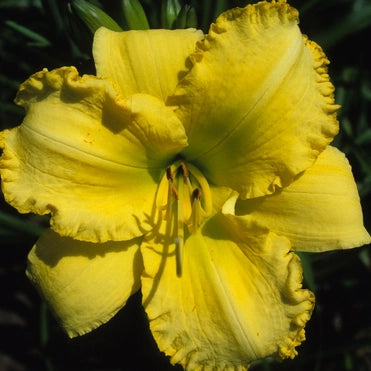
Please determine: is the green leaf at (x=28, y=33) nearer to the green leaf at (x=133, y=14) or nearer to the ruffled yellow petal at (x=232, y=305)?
the green leaf at (x=133, y=14)

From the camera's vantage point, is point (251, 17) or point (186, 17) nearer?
point (251, 17)

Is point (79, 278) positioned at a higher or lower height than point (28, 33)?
lower

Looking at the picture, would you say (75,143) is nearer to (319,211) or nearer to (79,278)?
(79,278)

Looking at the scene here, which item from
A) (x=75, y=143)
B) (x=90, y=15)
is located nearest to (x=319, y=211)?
(x=75, y=143)

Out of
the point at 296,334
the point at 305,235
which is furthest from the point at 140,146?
the point at 296,334

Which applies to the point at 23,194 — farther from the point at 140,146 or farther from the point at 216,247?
the point at 216,247

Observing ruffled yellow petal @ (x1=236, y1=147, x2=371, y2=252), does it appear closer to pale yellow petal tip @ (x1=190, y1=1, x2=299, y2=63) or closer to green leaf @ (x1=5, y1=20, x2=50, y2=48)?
pale yellow petal tip @ (x1=190, y1=1, x2=299, y2=63)
